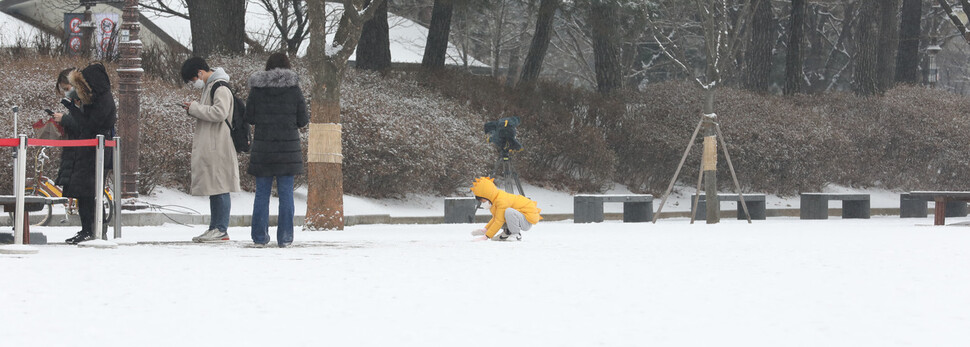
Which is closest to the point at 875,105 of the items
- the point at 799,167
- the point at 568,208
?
the point at 799,167

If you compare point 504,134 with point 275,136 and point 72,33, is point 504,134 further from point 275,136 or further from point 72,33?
point 72,33

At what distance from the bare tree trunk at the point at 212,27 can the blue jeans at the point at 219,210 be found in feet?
40.3

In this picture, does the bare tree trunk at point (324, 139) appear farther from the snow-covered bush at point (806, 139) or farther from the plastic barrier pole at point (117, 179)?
the snow-covered bush at point (806, 139)

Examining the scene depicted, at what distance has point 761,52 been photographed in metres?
32.7

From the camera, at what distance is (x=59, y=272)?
871 centimetres

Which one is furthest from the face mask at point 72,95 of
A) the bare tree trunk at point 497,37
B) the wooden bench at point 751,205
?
the bare tree trunk at point 497,37

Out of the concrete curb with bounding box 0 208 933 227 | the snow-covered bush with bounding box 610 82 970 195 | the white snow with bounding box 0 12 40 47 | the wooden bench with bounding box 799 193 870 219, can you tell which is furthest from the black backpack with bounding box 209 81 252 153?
Result: the white snow with bounding box 0 12 40 47

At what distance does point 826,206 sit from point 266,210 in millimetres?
13763

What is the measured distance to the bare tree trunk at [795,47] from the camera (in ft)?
106

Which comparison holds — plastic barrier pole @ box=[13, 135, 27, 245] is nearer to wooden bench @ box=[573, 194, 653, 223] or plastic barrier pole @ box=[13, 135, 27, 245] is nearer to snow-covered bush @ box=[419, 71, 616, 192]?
wooden bench @ box=[573, 194, 653, 223]

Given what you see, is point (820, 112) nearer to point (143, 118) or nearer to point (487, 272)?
point (143, 118)

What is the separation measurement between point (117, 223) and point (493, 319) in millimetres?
6531

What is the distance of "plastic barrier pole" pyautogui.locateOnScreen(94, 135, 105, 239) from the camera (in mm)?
10961

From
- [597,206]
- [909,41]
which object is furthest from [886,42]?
[597,206]
